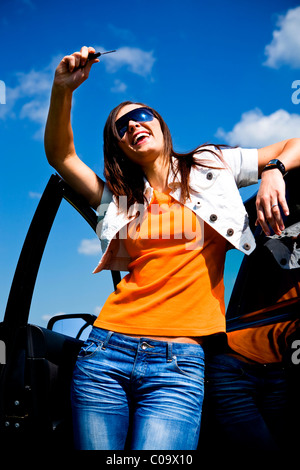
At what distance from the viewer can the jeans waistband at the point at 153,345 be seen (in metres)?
1.62

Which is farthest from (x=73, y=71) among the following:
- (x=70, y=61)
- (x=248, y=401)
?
(x=248, y=401)

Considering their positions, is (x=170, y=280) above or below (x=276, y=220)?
below

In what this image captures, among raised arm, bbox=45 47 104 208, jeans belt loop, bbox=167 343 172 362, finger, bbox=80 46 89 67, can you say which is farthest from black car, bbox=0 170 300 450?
finger, bbox=80 46 89 67

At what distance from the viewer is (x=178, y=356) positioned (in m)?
1.61

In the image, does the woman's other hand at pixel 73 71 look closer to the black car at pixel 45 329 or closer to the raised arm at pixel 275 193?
the black car at pixel 45 329

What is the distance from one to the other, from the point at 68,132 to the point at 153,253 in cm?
72

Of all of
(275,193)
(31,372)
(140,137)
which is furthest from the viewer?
(140,137)

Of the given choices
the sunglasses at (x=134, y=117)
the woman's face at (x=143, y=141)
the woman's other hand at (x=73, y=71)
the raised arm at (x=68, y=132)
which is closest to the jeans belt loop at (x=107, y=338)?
the raised arm at (x=68, y=132)

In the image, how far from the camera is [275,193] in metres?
1.72

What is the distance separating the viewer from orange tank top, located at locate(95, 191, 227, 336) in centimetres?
168

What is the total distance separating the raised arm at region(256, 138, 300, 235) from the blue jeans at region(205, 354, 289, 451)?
0.53 metres

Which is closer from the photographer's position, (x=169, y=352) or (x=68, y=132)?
(x=169, y=352)

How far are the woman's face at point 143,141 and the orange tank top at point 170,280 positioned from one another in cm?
27

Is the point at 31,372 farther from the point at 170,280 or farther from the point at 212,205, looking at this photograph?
the point at 212,205
